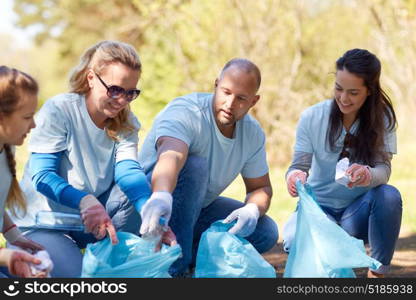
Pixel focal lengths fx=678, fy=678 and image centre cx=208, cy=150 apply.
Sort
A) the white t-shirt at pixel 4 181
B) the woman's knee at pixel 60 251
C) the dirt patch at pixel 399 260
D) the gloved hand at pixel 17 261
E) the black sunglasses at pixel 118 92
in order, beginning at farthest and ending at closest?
1. the dirt patch at pixel 399 260
2. the black sunglasses at pixel 118 92
3. the woman's knee at pixel 60 251
4. the white t-shirt at pixel 4 181
5. the gloved hand at pixel 17 261

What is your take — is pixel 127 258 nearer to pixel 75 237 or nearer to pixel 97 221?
pixel 97 221

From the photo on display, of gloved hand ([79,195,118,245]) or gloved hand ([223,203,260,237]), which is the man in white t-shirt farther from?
gloved hand ([79,195,118,245])

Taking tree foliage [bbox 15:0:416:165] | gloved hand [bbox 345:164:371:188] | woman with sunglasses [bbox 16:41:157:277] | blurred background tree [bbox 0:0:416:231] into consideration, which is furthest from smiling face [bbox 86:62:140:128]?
tree foliage [bbox 15:0:416:165]

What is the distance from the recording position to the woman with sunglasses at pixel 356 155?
334 cm

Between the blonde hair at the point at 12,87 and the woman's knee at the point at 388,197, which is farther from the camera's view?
the woman's knee at the point at 388,197

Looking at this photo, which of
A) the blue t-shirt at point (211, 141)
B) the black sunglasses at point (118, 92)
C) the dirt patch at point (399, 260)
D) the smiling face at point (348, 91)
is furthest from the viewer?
the dirt patch at point (399, 260)

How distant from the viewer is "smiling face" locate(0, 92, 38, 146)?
8.24 feet

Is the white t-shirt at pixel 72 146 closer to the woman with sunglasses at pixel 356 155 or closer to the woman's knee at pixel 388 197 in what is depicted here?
the woman with sunglasses at pixel 356 155

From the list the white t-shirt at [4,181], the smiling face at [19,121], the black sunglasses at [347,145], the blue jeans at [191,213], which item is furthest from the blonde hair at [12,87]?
the black sunglasses at [347,145]

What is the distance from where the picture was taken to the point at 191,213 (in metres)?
3.28

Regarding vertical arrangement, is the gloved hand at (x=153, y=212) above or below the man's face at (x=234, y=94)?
below

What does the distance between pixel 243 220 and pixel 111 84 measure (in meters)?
0.86

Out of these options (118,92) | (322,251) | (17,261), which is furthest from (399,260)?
(17,261)

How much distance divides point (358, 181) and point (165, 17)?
7092 millimetres
